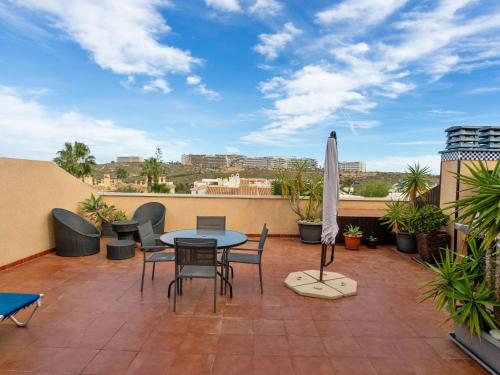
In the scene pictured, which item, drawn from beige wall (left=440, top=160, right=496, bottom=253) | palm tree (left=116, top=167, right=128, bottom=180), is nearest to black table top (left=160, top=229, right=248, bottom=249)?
beige wall (left=440, top=160, right=496, bottom=253)

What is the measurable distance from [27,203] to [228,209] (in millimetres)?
4297

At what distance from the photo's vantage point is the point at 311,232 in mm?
7457

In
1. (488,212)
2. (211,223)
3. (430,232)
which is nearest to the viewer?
(488,212)

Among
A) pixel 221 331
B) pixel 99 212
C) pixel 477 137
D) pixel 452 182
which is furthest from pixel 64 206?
pixel 477 137

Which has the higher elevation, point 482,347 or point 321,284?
point 482,347

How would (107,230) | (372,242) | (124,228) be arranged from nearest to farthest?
(124,228) < (372,242) < (107,230)

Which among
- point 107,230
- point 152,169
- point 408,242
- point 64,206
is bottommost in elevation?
point 107,230

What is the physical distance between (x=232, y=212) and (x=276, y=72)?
430 inches

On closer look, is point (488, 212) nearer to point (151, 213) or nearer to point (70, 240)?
point (70, 240)

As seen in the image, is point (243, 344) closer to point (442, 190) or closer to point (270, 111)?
point (442, 190)

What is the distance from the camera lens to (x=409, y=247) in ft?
22.1

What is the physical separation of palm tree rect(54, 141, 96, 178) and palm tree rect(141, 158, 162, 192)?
838 centimetres

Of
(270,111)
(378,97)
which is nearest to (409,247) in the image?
(378,97)

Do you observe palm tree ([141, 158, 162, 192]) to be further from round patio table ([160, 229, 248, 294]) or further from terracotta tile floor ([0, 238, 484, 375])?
round patio table ([160, 229, 248, 294])
